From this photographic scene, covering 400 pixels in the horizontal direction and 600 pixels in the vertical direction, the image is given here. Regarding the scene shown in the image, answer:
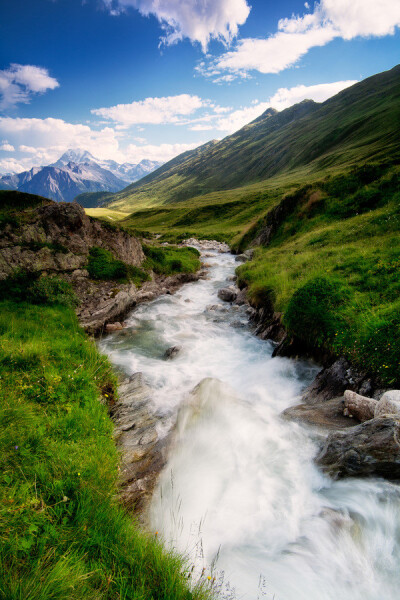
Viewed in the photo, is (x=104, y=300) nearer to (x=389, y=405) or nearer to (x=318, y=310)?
(x=318, y=310)

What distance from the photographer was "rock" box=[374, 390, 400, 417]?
5410 millimetres

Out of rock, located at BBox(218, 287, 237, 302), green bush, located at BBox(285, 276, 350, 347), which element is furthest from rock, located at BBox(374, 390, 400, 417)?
rock, located at BBox(218, 287, 237, 302)

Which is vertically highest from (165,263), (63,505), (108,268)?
(108,268)

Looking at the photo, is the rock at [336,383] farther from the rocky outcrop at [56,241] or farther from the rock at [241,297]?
the rocky outcrop at [56,241]

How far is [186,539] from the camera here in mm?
4578

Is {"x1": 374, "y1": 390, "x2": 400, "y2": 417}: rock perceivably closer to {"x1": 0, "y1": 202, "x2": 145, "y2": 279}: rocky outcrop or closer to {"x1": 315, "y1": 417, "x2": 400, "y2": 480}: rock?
{"x1": 315, "y1": 417, "x2": 400, "y2": 480}: rock

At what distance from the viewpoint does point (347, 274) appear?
39.9 feet

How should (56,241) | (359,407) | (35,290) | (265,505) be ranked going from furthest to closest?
(56,241)
(35,290)
(359,407)
(265,505)

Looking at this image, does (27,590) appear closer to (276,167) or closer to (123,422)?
(123,422)

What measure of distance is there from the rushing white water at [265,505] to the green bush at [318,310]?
1417 millimetres

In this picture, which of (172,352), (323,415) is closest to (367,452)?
(323,415)

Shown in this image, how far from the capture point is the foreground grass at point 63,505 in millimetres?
2736

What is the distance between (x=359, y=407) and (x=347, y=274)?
295 inches

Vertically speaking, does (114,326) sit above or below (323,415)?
above
